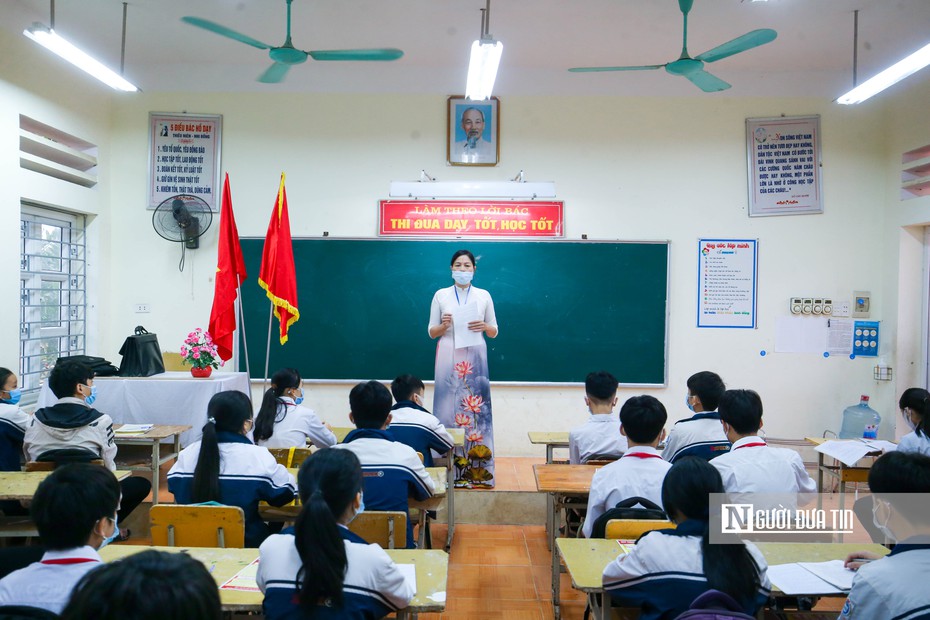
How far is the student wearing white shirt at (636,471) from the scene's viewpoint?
241cm

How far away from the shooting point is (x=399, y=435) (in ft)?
11.1

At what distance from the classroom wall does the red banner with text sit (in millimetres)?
164

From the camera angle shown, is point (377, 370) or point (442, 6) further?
point (377, 370)

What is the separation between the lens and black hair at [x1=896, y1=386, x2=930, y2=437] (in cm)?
308

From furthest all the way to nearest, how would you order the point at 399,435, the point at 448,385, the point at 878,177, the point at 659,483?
1. the point at 878,177
2. the point at 448,385
3. the point at 399,435
4. the point at 659,483

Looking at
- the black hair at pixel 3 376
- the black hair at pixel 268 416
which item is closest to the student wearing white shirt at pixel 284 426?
the black hair at pixel 268 416

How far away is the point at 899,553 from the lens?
60.2 inches

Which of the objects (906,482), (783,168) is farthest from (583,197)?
(906,482)

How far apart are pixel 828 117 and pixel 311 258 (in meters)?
4.74

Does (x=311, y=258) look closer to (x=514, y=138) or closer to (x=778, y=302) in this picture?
(x=514, y=138)

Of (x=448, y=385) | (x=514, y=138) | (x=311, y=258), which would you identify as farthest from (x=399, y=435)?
(x=514, y=138)

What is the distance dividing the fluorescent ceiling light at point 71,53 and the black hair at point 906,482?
442 cm

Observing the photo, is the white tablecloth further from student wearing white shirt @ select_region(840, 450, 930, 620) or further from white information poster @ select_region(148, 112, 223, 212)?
student wearing white shirt @ select_region(840, 450, 930, 620)

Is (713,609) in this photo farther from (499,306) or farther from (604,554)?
(499,306)
